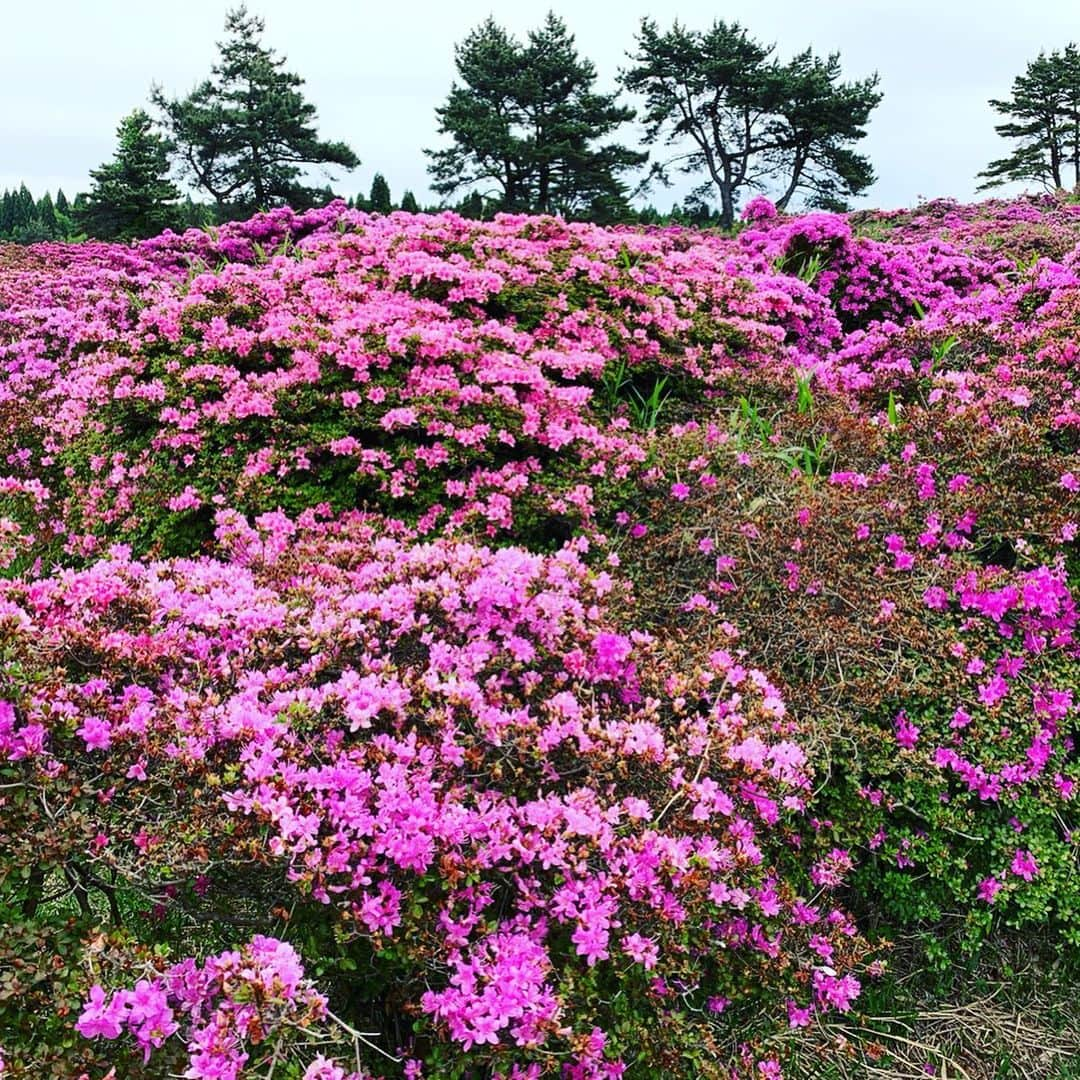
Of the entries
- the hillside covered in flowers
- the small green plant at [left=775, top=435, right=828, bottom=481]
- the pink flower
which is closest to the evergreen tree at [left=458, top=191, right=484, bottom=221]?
the hillside covered in flowers

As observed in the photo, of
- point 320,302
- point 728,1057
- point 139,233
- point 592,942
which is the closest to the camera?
point 592,942

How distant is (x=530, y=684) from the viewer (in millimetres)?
2148

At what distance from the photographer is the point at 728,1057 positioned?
7.43 feet

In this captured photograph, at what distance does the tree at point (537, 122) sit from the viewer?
27094 millimetres

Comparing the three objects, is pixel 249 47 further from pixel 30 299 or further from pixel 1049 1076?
pixel 1049 1076

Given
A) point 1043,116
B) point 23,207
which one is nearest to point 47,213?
point 23,207

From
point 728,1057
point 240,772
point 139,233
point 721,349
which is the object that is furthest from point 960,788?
point 139,233

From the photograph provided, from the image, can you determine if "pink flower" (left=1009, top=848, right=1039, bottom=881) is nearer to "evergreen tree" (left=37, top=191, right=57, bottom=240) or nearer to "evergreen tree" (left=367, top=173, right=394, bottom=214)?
"evergreen tree" (left=367, top=173, right=394, bottom=214)

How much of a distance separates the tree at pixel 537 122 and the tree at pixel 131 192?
8641 millimetres

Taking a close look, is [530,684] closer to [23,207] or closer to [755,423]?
[755,423]

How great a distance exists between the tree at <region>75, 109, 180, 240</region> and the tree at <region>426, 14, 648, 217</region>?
8.64 metres

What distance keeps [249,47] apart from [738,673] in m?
31.8

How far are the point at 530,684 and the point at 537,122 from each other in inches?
1127

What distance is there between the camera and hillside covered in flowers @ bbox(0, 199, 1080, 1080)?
166cm
